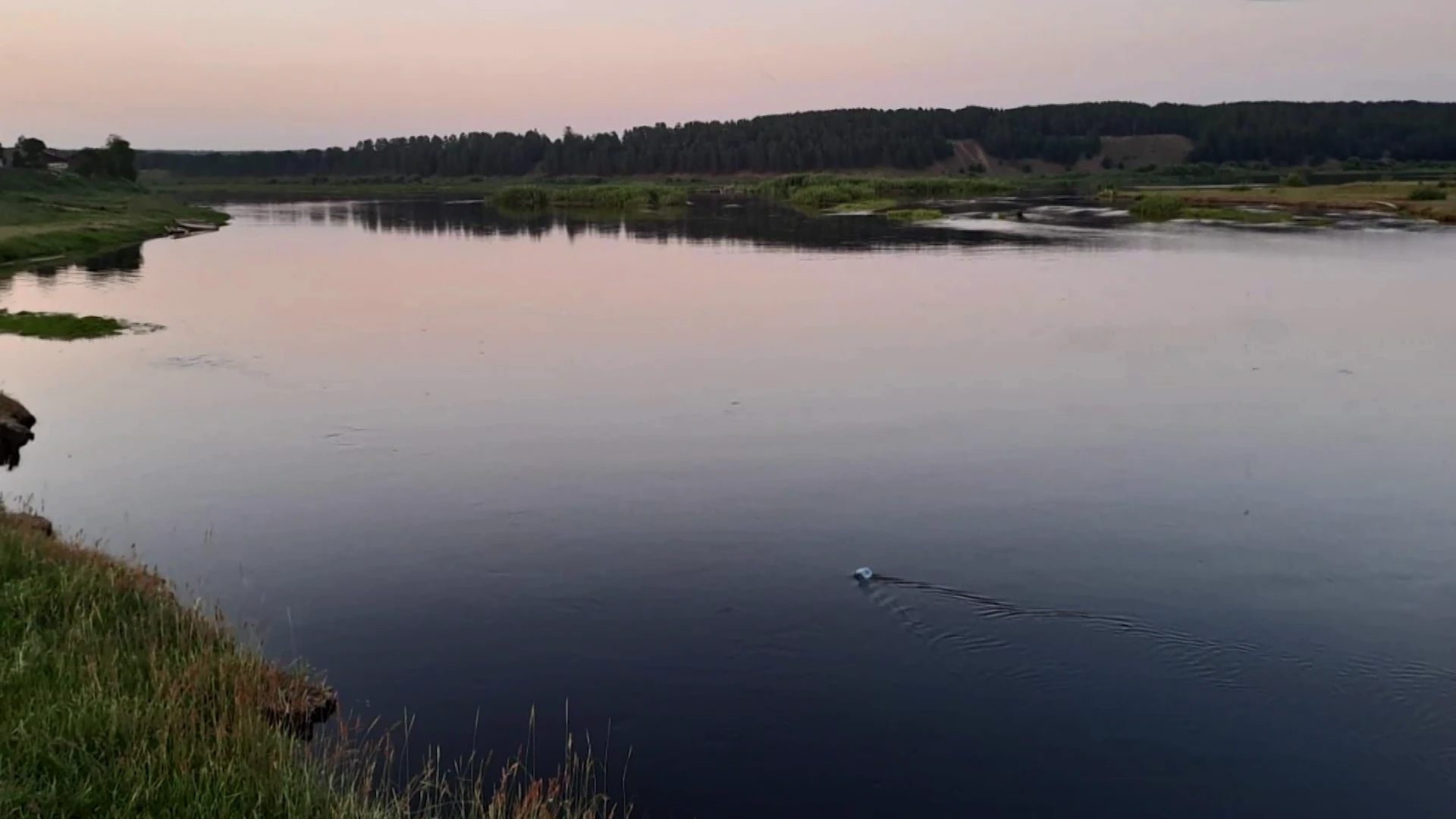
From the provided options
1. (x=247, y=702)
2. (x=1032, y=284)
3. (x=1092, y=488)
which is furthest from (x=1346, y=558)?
(x=1032, y=284)

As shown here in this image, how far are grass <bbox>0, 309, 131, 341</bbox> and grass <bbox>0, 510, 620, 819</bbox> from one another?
17663mm

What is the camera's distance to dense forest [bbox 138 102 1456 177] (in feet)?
480

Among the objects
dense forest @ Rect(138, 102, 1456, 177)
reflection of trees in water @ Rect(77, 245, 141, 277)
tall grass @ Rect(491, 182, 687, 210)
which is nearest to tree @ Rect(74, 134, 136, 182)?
tall grass @ Rect(491, 182, 687, 210)

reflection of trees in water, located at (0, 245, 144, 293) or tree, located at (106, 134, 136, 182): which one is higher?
tree, located at (106, 134, 136, 182)

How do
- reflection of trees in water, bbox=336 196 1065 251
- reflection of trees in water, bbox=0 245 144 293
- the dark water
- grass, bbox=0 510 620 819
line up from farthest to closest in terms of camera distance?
1. reflection of trees in water, bbox=336 196 1065 251
2. reflection of trees in water, bbox=0 245 144 293
3. the dark water
4. grass, bbox=0 510 620 819

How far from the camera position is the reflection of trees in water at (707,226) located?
4841 centimetres

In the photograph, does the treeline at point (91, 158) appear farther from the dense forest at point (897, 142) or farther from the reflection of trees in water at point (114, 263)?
the dense forest at point (897, 142)

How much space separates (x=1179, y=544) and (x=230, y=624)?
9.13m

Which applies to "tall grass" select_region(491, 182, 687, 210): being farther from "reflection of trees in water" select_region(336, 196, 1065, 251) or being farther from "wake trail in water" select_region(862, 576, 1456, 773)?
"wake trail in water" select_region(862, 576, 1456, 773)

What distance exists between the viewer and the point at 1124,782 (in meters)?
8.13

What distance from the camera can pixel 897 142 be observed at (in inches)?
5974

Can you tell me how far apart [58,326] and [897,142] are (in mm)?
134896

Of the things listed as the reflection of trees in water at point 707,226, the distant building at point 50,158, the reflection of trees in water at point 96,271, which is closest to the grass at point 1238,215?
the reflection of trees in water at point 707,226

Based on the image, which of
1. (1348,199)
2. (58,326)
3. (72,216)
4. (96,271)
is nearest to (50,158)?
(72,216)
